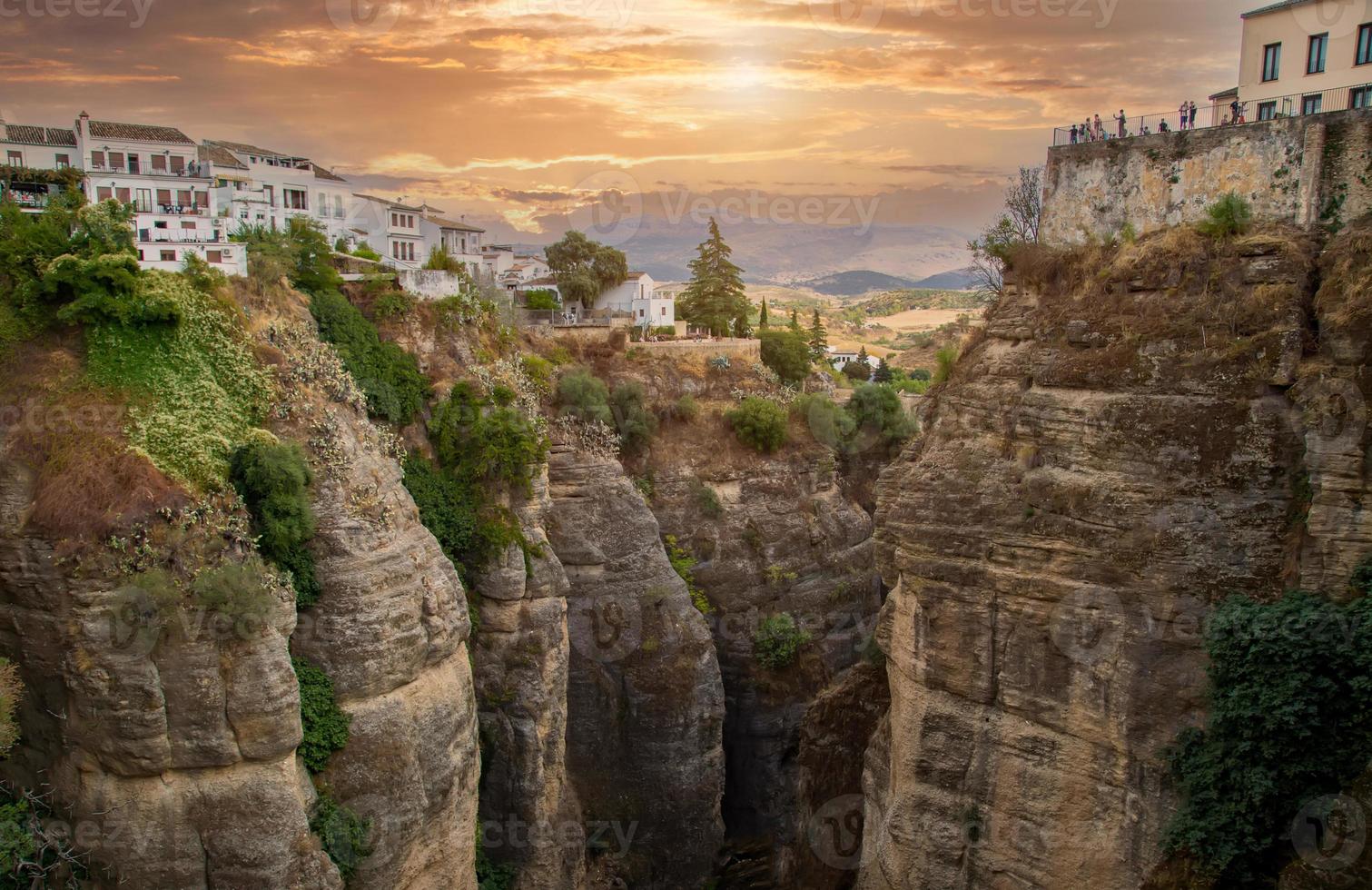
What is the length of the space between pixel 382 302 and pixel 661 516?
12801mm

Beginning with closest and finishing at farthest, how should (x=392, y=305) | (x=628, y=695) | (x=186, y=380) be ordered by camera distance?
(x=186, y=380), (x=392, y=305), (x=628, y=695)

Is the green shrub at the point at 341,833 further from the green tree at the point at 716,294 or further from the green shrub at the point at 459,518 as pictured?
the green tree at the point at 716,294

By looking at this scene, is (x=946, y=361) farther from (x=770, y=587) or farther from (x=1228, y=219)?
(x=770, y=587)

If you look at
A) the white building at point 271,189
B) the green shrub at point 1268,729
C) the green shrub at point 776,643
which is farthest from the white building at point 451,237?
the green shrub at point 1268,729

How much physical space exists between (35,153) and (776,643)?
91.6 feet

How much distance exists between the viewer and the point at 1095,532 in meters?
19.3

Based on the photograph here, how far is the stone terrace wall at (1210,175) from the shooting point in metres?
19.3

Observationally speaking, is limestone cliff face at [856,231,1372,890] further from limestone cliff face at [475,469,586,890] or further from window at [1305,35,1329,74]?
limestone cliff face at [475,469,586,890]

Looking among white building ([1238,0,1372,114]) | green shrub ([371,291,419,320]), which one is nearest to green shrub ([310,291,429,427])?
green shrub ([371,291,419,320])

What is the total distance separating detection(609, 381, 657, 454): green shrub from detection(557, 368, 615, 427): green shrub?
1690 mm

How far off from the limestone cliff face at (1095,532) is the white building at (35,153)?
79.1ft

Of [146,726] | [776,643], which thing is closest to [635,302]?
[776,643]

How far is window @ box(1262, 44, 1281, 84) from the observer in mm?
22109

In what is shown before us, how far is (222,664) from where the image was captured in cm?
1956
